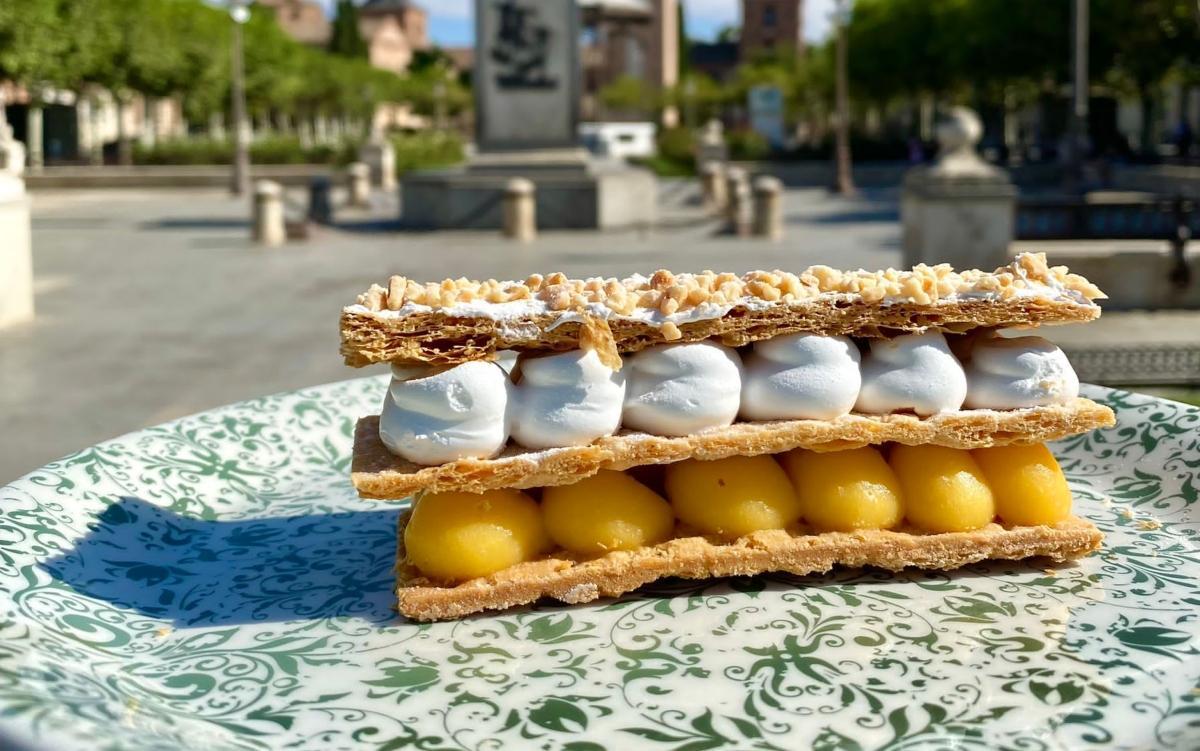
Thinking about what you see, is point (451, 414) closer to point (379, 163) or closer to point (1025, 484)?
point (1025, 484)

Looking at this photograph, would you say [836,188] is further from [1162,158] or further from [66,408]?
[66,408]

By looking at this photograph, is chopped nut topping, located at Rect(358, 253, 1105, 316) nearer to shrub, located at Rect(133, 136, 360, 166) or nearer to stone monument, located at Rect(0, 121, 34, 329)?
stone monument, located at Rect(0, 121, 34, 329)

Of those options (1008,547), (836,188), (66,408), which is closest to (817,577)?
(1008,547)

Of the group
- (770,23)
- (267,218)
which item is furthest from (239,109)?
(770,23)

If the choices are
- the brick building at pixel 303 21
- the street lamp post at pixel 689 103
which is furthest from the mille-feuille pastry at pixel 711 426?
the brick building at pixel 303 21

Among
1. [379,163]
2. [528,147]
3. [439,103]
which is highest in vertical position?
[439,103]
